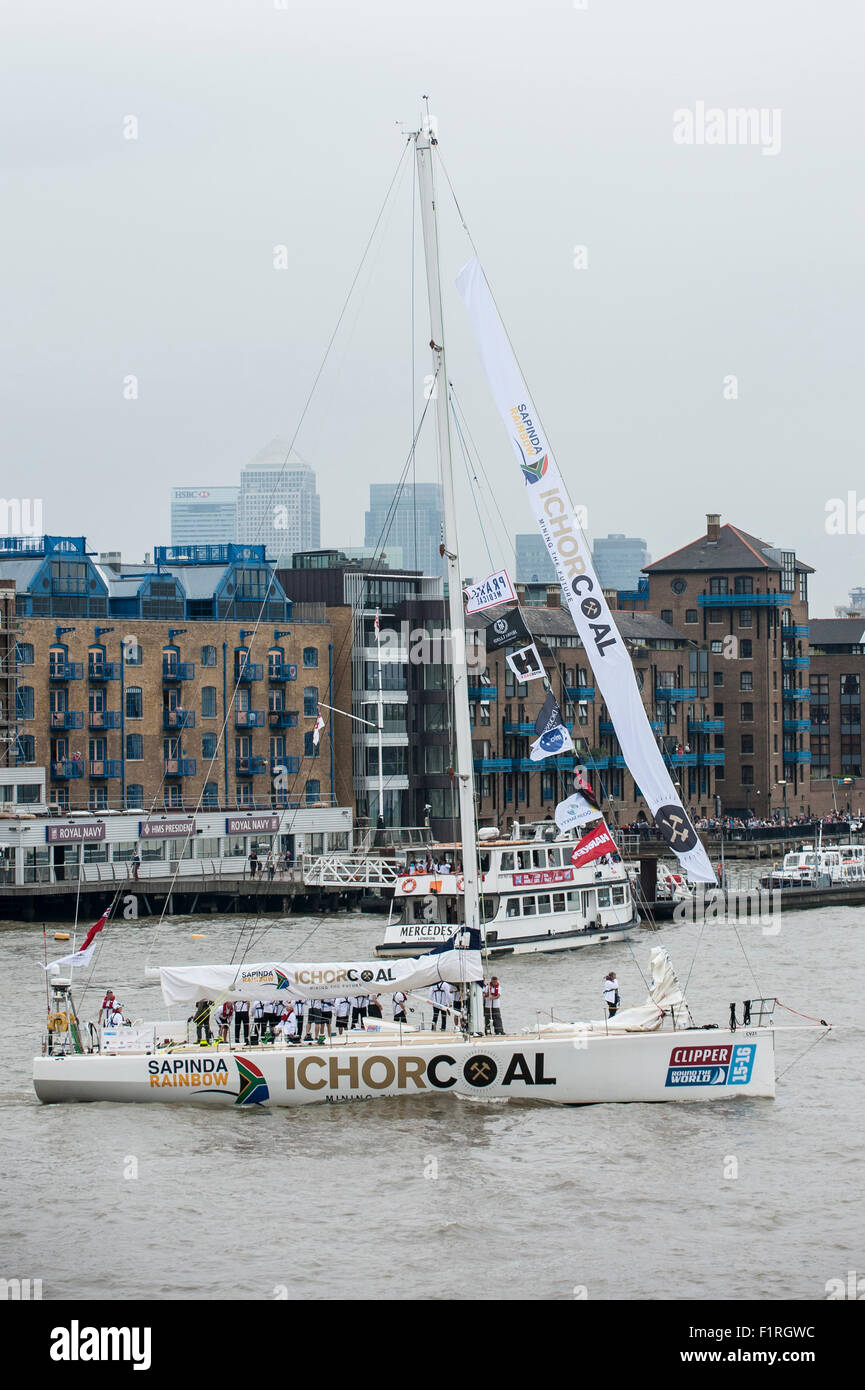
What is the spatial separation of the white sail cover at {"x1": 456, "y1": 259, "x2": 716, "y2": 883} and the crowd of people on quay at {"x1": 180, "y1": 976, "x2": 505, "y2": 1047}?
5.83m

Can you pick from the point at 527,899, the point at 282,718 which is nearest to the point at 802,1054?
the point at 527,899

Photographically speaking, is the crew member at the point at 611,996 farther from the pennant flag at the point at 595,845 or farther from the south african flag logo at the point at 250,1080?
the south african flag logo at the point at 250,1080

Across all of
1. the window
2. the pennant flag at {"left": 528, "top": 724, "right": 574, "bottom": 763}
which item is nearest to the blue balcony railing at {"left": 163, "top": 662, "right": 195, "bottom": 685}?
the window

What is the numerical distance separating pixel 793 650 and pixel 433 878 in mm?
83295

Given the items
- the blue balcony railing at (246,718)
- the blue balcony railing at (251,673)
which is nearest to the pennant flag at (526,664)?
the blue balcony railing at (251,673)

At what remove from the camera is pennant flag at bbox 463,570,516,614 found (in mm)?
37406

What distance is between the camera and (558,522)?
4066 cm

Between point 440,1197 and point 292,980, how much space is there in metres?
7.86

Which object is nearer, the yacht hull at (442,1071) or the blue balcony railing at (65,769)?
the yacht hull at (442,1071)

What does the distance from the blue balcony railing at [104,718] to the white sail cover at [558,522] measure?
196 ft

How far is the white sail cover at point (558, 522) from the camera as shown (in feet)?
128

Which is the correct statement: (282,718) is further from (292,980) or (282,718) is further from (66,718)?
(292,980)
